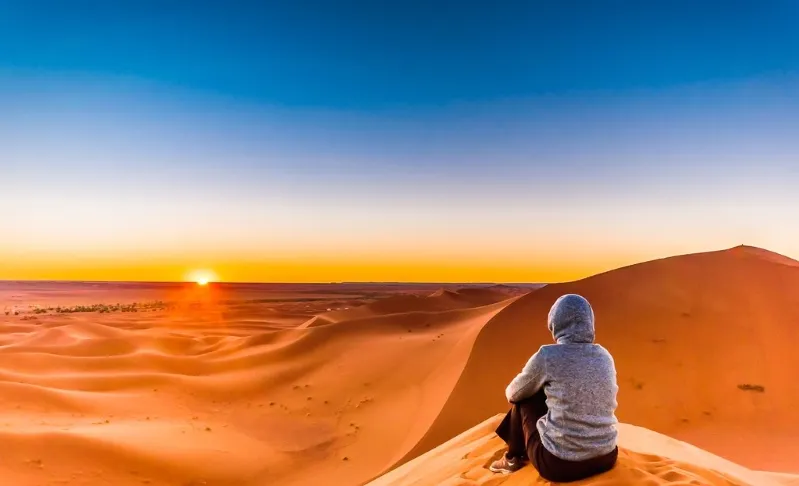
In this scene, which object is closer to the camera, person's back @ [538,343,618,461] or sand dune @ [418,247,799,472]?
person's back @ [538,343,618,461]

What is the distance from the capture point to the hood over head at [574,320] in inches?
149

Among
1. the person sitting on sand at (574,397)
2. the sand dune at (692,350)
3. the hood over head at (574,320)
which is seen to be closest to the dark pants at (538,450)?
the person sitting on sand at (574,397)

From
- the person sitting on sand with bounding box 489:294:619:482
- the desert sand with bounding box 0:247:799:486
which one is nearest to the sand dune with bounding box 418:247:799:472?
the desert sand with bounding box 0:247:799:486

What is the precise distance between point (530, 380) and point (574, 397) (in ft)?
1.13

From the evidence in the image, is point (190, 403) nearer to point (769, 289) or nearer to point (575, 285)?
point (575, 285)

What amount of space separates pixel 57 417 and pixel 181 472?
3960 mm

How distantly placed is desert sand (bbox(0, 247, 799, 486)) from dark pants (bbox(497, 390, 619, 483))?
104mm

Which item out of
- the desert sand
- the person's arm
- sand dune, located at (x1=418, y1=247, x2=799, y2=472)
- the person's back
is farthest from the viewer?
sand dune, located at (x1=418, y1=247, x2=799, y2=472)

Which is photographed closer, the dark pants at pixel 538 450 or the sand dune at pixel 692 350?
the dark pants at pixel 538 450

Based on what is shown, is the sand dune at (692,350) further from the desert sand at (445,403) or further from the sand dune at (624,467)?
the sand dune at (624,467)

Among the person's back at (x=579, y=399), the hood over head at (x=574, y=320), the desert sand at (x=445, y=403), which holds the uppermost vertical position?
the hood over head at (x=574, y=320)

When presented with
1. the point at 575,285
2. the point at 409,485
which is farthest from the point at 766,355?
the point at 409,485

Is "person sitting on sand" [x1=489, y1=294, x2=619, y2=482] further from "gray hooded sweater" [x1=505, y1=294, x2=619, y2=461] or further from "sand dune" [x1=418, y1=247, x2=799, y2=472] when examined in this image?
"sand dune" [x1=418, y1=247, x2=799, y2=472]

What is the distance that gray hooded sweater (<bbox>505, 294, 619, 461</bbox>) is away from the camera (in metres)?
3.73
